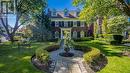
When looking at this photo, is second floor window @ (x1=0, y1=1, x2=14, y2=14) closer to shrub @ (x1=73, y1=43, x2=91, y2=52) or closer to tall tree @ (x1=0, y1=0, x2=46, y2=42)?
tall tree @ (x1=0, y1=0, x2=46, y2=42)

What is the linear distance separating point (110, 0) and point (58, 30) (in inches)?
1371

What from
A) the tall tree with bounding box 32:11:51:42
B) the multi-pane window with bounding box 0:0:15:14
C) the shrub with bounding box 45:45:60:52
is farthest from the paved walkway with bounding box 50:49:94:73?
the tall tree with bounding box 32:11:51:42

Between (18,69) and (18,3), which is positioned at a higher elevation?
(18,3)

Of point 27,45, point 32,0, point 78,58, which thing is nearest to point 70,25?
point 32,0

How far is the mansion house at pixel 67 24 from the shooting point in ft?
191

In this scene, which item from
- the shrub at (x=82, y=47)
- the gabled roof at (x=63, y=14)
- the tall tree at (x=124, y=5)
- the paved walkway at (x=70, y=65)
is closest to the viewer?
the paved walkway at (x=70, y=65)

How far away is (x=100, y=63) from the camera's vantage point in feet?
65.3

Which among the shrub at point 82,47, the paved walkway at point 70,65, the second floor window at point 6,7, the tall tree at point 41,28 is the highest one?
the second floor window at point 6,7

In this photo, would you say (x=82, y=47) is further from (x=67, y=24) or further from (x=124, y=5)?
(x=67, y=24)

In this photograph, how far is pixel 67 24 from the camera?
193 ft

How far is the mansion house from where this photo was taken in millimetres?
58219

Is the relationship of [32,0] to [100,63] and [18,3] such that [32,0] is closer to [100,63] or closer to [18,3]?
[18,3]

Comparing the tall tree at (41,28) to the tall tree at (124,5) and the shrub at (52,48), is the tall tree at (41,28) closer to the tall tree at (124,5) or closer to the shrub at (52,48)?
the shrub at (52,48)

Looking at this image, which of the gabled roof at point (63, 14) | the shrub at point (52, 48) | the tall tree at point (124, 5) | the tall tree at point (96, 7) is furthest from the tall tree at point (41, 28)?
the tall tree at point (124, 5)
